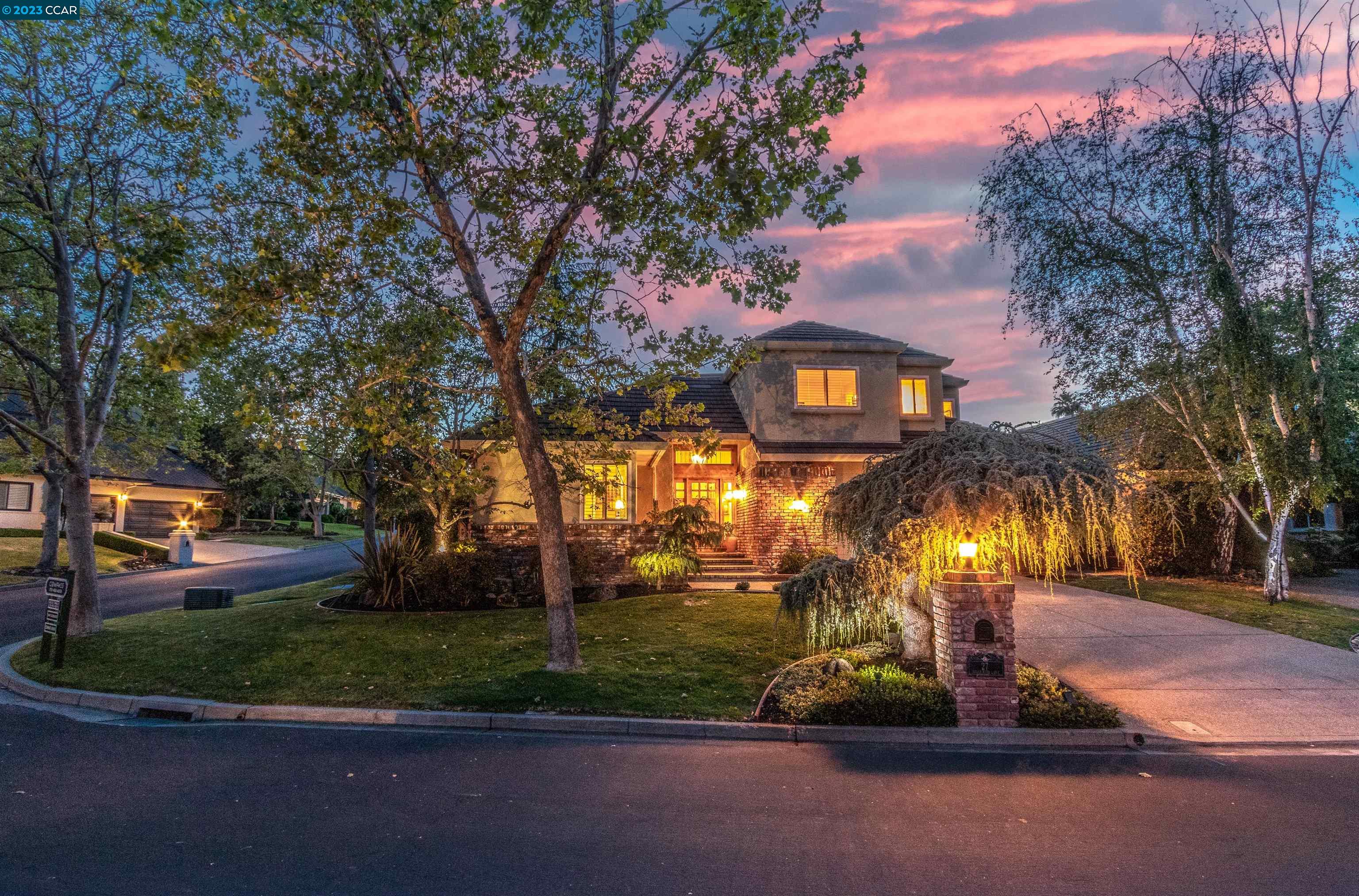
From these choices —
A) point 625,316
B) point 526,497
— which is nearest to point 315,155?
point 625,316

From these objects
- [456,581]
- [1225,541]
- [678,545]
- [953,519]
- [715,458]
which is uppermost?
[715,458]

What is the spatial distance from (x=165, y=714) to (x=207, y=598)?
780 cm

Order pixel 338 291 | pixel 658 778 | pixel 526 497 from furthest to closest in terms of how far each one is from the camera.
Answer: pixel 526 497 < pixel 338 291 < pixel 658 778

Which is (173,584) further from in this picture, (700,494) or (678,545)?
(700,494)

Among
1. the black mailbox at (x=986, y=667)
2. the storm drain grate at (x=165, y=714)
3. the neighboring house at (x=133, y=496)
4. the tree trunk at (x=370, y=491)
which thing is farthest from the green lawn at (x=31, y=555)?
the black mailbox at (x=986, y=667)

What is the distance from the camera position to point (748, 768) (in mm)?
5844

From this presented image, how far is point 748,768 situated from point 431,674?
475 cm

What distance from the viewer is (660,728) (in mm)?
7020

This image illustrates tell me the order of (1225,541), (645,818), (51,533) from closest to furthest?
(645,818), (1225,541), (51,533)

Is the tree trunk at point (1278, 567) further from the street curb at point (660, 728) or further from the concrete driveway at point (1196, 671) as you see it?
the street curb at point (660, 728)

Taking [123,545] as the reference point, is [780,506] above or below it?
above

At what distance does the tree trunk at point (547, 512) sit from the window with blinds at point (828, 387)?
10.1m

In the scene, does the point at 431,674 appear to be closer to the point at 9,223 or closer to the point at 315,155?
the point at 315,155

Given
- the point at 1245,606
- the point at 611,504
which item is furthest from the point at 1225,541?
the point at 611,504
